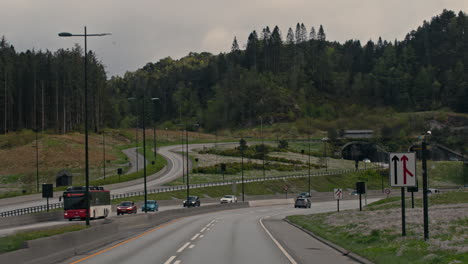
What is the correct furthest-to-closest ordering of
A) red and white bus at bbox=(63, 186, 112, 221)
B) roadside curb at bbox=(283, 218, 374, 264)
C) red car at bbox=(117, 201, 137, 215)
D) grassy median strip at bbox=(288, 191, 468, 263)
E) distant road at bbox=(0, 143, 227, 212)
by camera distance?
1. distant road at bbox=(0, 143, 227, 212)
2. red car at bbox=(117, 201, 137, 215)
3. red and white bus at bbox=(63, 186, 112, 221)
4. roadside curb at bbox=(283, 218, 374, 264)
5. grassy median strip at bbox=(288, 191, 468, 263)

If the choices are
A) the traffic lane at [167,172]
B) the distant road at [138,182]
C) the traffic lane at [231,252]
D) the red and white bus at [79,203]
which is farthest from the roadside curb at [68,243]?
the traffic lane at [167,172]

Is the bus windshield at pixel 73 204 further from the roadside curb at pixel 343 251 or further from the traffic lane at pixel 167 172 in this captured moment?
the traffic lane at pixel 167 172

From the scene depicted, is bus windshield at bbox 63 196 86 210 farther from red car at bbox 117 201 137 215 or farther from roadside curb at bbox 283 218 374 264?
roadside curb at bbox 283 218 374 264

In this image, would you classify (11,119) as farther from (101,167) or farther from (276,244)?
(276,244)

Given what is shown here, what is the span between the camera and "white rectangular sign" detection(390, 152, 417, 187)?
20641 mm

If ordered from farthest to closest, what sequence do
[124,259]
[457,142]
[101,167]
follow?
[457,142]
[101,167]
[124,259]

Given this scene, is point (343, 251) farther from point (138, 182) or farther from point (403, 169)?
point (138, 182)

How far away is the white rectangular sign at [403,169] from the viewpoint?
67.7 ft

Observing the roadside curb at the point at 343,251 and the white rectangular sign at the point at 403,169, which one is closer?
the roadside curb at the point at 343,251

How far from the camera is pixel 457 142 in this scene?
173000mm

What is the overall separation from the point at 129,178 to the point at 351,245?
8749cm

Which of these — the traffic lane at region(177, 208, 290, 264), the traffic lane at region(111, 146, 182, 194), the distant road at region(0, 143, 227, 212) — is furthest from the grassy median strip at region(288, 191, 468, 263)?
the traffic lane at region(111, 146, 182, 194)

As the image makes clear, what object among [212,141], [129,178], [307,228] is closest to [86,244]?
[307,228]

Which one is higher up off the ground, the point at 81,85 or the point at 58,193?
the point at 81,85
